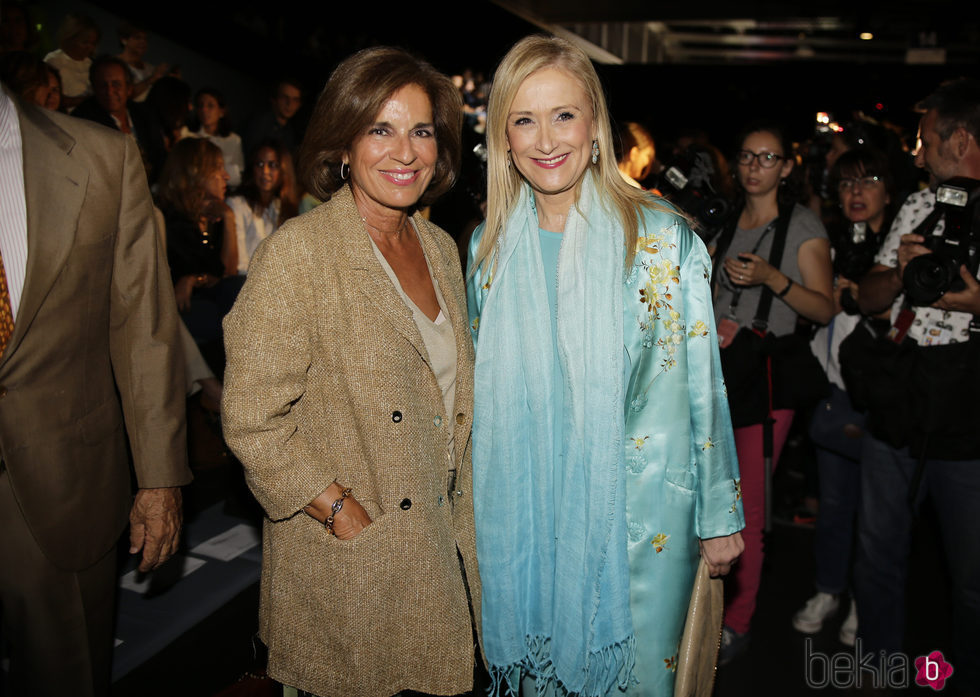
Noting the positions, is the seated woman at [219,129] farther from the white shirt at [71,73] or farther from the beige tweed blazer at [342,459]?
the beige tweed blazer at [342,459]

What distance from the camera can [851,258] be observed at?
2971 millimetres

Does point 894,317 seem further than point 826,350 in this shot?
No

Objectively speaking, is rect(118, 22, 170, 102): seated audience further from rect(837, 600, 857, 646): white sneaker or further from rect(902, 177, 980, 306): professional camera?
rect(837, 600, 857, 646): white sneaker

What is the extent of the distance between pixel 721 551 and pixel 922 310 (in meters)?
1.18

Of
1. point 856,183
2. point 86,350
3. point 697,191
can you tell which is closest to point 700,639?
point 86,350

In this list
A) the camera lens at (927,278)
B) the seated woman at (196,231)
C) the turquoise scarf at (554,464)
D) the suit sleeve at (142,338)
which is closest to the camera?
the suit sleeve at (142,338)

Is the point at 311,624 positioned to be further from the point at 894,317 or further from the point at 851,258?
the point at 851,258

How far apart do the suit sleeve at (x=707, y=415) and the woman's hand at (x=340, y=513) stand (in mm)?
830

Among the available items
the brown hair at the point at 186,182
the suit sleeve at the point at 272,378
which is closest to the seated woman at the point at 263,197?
the brown hair at the point at 186,182

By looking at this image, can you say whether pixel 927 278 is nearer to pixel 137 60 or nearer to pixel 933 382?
pixel 933 382

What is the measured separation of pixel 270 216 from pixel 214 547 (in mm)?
2411

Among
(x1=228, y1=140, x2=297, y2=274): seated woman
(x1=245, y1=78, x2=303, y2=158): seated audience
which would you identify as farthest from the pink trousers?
(x1=245, y1=78, x2=303, y2=158): seated audience

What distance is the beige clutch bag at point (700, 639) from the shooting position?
1843 mm

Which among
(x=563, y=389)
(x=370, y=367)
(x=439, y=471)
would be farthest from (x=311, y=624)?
(x=563, y=389)
